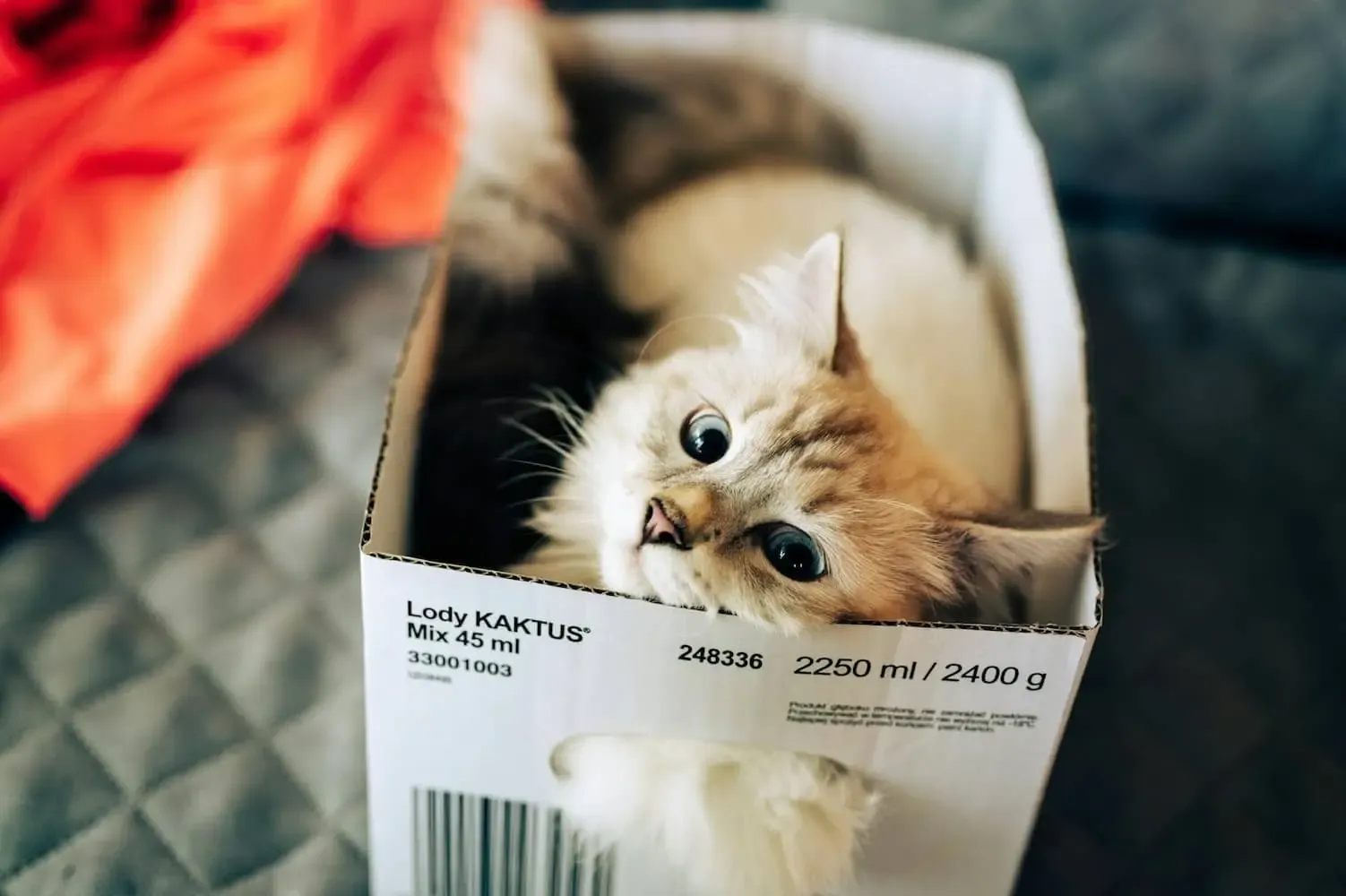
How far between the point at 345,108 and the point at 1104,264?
93 cm

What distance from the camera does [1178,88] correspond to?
4.42ft

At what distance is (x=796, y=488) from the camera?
791 mm

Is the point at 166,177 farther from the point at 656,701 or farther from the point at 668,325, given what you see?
the point at 656,701

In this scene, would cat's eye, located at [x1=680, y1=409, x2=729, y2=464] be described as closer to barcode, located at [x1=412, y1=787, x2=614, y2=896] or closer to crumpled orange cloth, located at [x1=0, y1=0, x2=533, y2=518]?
barcode, located at [x1=412, y1=787, x2=614, y2=896]

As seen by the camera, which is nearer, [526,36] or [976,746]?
[976,746]

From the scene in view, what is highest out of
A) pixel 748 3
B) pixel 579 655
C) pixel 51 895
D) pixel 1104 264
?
pixel 748 3

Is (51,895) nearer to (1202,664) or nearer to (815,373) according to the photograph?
(815,373)

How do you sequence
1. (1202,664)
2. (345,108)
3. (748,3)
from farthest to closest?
(748,3) < (345,108) < (1202,664)

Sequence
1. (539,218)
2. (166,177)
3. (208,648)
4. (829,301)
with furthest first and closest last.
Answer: (166,177), (539,218), (208,648), (829,301)

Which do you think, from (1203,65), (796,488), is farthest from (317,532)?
(1203,65)

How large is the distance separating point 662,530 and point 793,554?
105 millimetres

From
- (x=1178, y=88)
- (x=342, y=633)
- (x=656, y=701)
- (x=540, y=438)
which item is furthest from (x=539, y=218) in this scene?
(x=1178, y=88)

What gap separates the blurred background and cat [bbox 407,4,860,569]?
0.62 ft

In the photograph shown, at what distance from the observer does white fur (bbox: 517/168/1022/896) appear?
0.76 metres
